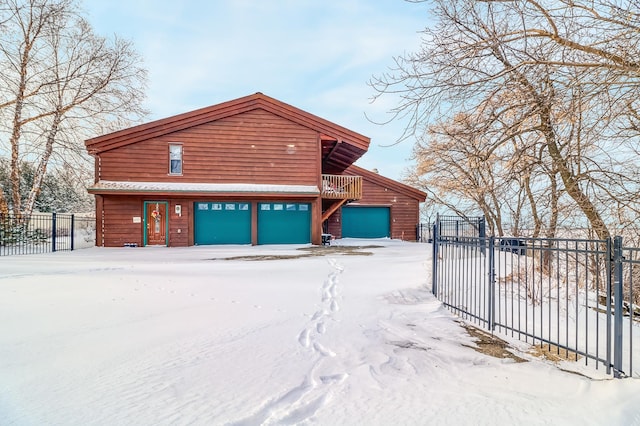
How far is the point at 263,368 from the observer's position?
3.28 metres

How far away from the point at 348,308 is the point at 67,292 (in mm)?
5026

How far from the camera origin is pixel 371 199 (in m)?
24.2

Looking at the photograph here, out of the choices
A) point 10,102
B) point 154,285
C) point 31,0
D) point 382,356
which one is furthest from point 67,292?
point 31,0

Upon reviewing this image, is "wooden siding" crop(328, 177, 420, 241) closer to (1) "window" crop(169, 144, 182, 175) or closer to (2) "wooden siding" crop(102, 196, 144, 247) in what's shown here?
(1) "window" crop(169, 144, 182, 175)

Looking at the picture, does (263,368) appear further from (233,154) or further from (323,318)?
(233,154)

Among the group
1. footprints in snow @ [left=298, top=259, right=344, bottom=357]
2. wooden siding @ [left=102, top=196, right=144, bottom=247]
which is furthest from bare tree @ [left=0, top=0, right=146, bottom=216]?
footprints in snow @ [left=298, top=259, right=344, bottom=357]

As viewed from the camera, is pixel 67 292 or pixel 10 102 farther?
pixel 10 102

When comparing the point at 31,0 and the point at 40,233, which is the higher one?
Result: the point at 31,0

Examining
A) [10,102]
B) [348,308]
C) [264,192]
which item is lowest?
[348,308]

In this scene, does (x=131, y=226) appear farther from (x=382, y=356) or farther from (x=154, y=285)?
(x=382, y=356)

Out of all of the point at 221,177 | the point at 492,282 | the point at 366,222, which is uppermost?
the point at 221,177

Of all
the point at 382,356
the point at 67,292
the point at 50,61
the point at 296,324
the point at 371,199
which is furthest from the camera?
the point at 371,199

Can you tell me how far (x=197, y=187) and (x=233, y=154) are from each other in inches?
96.5

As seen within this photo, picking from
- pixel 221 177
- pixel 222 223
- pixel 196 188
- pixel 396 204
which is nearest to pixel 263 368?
pixel 196 188
